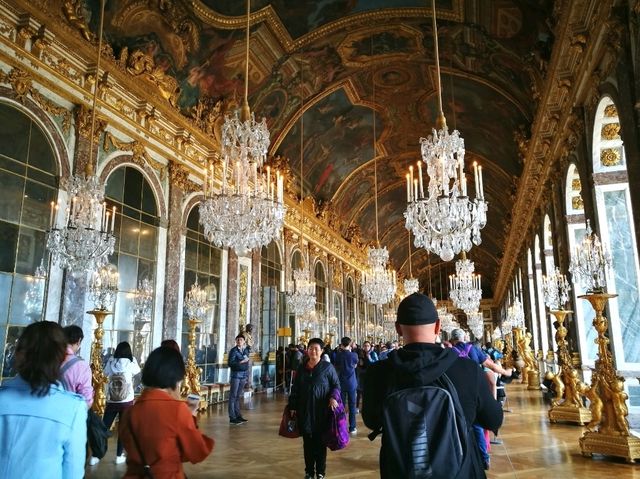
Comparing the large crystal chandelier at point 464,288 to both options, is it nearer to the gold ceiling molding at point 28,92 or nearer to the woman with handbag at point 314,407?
the woman with handbag at point 314,407

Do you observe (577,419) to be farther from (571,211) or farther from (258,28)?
(258,28)

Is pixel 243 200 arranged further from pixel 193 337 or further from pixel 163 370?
pixel 193 337

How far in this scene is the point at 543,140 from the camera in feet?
39.5

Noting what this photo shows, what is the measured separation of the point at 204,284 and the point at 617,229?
9032 mm

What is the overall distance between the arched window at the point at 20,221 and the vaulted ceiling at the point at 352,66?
2708 mm

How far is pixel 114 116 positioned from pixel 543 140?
9.81 meters

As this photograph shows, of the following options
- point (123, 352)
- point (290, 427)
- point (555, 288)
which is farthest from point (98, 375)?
point (555, 288)

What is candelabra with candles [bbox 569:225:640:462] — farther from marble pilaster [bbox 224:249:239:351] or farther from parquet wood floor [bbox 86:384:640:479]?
marble pilaster [bbox 224:249:239:351]

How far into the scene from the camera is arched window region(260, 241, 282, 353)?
15781 millimetres

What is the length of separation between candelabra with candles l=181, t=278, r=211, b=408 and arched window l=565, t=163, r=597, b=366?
787cm

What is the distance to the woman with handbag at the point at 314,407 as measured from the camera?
15.4 ft

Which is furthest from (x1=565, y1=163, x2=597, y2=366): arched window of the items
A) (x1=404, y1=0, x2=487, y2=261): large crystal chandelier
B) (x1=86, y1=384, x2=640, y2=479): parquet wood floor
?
(x1=404, y1=0, x2=487, y2=261): large crystal chandelier

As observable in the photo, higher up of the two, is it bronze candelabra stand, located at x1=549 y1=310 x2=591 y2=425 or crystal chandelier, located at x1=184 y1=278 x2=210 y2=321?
crystal chandelier, located at x1=184 y1=278 x2=210 y2=321

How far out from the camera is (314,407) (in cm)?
473
